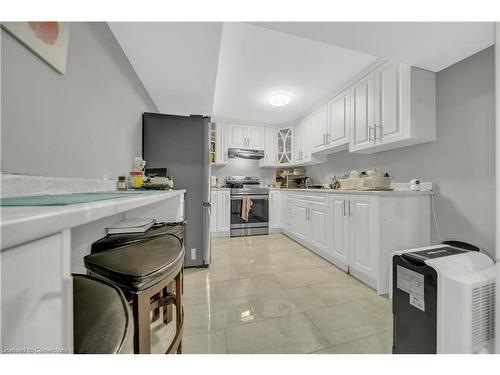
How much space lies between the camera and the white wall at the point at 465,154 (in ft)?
4.77

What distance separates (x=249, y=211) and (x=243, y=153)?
1.22 m

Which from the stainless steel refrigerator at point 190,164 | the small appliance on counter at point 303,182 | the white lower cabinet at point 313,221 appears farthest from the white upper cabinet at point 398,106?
the stainless steel refrigerator at point 190,164

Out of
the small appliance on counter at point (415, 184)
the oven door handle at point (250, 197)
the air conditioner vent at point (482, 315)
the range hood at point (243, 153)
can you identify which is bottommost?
the air conditioner vent at point (482, 315)

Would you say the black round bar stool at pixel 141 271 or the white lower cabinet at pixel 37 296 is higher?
the white lower cabinet at pixel 37 296

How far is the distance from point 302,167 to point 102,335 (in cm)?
409

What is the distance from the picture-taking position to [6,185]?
646 millimetres

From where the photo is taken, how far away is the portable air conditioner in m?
0.83

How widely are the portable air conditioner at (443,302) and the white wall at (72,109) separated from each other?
1.81 meters

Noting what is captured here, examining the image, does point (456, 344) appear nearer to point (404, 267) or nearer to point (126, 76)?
point (404, 267)

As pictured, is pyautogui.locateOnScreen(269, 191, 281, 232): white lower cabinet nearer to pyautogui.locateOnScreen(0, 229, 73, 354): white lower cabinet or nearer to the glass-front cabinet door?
the glass-front cabinet door

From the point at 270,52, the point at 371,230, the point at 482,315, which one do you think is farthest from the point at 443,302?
the point at 270,52

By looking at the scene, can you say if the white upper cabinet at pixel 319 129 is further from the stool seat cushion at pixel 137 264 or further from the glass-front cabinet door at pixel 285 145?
the stool seat cushion at pixel 137 264

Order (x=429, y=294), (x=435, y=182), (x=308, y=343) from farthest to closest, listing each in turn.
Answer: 1. (x=435, y=182)
2. (x=308, y=343)
3. (x=429, y=294)
